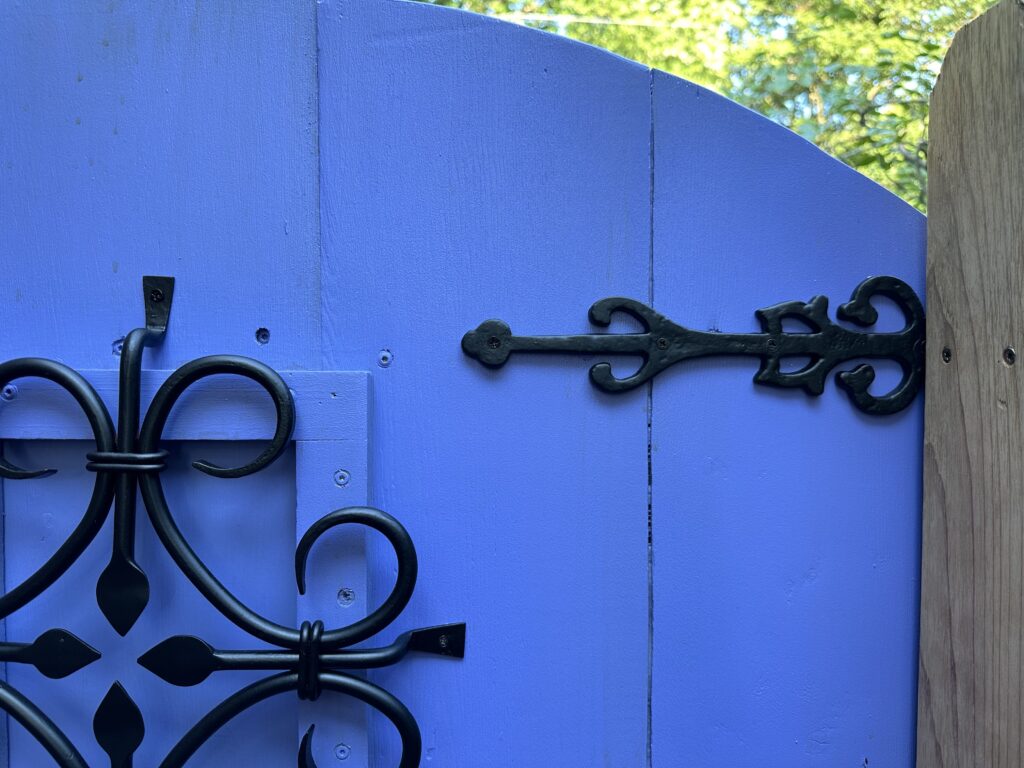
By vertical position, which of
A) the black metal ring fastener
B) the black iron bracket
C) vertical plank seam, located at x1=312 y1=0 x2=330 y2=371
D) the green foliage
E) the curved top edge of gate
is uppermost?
the green foliage

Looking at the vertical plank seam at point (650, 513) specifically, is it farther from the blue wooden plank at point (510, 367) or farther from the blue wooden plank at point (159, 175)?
the blue wooden plank at point (159, 175)

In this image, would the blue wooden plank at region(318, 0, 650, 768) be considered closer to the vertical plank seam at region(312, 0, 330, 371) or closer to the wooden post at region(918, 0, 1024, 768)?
the vertical plank seam at region(312, 0, 330, 371)

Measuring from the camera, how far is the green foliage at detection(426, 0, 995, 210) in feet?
8.30

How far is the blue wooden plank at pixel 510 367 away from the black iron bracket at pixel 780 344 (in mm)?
16

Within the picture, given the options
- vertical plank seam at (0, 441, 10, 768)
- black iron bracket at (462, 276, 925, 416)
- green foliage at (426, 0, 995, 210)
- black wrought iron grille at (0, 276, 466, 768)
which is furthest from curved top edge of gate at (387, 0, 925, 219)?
green foliage at (426, 0, 995, 210)

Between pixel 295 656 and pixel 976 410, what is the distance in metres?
0.57

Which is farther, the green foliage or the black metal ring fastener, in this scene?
the green foliage

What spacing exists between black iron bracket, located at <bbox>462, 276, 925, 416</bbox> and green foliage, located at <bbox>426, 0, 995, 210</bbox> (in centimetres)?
192

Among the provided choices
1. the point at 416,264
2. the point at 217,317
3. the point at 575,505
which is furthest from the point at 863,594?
the point at 217,317

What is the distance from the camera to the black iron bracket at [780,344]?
676mm

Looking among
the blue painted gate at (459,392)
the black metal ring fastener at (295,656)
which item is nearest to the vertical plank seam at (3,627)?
the blue painted gate at (459,392)

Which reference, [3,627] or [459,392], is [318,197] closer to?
[459,392]

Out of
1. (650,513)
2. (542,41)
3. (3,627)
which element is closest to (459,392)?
(650,513)

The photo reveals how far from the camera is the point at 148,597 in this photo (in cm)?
63
